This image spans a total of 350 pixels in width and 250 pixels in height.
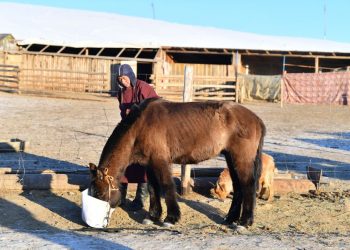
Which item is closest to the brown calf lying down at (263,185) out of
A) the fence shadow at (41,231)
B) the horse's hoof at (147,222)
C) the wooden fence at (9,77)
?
the horse's hoof at (147,222)

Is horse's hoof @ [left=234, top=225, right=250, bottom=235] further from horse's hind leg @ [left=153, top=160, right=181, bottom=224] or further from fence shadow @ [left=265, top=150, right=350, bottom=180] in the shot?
fence shadow @ [left=265, top=150, right=350, bottom=180]

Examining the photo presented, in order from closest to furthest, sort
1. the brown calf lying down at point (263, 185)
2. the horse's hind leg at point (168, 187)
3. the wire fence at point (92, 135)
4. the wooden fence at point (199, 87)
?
the horse's hind leg at point (168, 187), the brown calf lying down at point (263, 185), the wire fence at point (92, 135), the wooden fence at point (199, 87)

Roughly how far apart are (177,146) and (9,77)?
79.5 feet

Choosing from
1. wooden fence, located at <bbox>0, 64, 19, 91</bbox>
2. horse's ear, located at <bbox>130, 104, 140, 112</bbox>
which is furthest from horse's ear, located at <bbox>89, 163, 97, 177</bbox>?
wooden fence, located at <bbox>0, 64, 19, 91</bbox>

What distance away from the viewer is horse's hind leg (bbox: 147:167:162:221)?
6914mm

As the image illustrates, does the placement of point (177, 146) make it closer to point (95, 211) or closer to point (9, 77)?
point (95, 211)

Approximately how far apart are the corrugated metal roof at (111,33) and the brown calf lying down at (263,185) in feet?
82.2

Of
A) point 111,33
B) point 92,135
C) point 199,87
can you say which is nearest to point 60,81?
point 199,87

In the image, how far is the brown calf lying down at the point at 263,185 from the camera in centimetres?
791

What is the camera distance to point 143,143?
265 inches

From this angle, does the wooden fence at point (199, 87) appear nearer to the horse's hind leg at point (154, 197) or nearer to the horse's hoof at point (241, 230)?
the horse's hind leg at point (154, 197)

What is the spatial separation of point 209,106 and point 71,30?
111 ft

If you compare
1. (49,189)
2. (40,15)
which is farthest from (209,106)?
(40,15)

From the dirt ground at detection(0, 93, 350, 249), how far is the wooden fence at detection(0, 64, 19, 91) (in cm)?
1481
